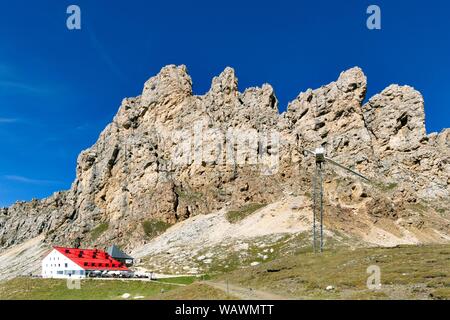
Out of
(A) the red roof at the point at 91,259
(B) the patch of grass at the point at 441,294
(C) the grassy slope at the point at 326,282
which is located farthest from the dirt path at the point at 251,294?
(A) the red roof at the point at 91,259

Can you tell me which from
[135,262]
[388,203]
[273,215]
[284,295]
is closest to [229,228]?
[273,215]

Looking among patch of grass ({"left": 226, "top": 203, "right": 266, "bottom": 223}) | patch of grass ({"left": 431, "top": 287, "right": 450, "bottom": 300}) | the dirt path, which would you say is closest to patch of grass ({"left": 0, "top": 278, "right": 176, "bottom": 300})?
the dirt path

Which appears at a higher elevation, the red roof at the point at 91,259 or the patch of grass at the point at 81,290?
the red roof at the point at 91,259

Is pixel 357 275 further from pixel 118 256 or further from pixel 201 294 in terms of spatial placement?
pixel 118 256

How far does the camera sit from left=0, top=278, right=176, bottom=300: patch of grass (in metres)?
77.8

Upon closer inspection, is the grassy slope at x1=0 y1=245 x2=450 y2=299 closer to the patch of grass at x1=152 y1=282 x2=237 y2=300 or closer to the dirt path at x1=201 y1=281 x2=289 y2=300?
the patch of grass at x1=152 y1=282 x2=237 y2=300

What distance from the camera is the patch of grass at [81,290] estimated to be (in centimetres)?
7775

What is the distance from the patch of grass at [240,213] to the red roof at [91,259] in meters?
59.4

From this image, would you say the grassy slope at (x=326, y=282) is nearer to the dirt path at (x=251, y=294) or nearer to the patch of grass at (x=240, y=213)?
the dirt path at (x=251, y=294)

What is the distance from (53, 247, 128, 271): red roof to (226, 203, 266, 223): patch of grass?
195ft

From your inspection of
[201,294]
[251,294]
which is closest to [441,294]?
[251,294]

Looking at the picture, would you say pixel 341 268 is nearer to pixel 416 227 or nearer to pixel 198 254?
pixel 198 254

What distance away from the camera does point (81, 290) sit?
8262cm

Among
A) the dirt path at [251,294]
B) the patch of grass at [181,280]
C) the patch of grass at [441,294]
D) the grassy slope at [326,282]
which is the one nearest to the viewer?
the patch of grass at [441,294]
